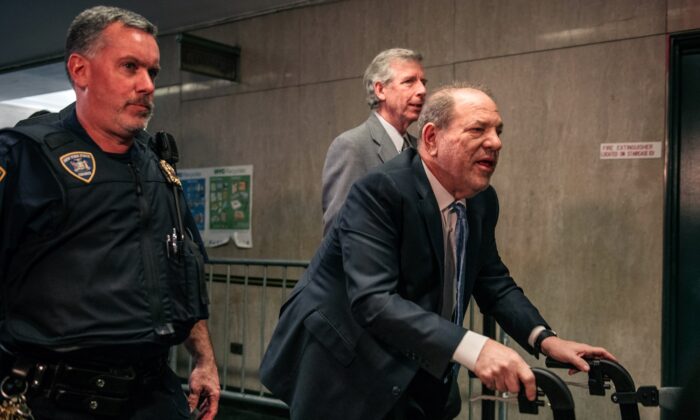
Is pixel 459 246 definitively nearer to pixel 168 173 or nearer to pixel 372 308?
pixel 372 308

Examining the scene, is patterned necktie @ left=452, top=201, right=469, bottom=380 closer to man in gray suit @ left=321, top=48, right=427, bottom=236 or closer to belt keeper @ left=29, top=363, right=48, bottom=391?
man in gray suit @ left=321, top=48, right=427, bottom=236

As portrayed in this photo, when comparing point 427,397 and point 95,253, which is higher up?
point 95,253

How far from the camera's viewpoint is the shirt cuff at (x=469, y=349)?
1.74 m

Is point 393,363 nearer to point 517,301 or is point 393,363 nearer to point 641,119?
point 517,301

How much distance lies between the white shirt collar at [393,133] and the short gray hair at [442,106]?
1097mm

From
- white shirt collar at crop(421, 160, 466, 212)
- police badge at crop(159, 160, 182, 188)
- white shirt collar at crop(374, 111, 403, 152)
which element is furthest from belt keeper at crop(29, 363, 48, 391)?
white shirt collar at crop(374, 111, 403, 152)

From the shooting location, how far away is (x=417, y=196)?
6.64 feet

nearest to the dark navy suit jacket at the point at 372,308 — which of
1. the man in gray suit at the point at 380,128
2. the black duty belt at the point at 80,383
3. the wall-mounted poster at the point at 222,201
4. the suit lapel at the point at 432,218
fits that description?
the suit lapel at the point at 432,218

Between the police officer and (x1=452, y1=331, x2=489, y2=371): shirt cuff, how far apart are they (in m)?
0.74

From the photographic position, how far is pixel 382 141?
315 cm

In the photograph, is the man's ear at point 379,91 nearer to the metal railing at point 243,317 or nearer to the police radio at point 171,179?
the police radio at point 171,179

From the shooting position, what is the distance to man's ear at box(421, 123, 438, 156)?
6.83 feet

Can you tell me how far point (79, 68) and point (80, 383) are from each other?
32.4 inches

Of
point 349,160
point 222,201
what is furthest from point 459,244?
point 222,201
